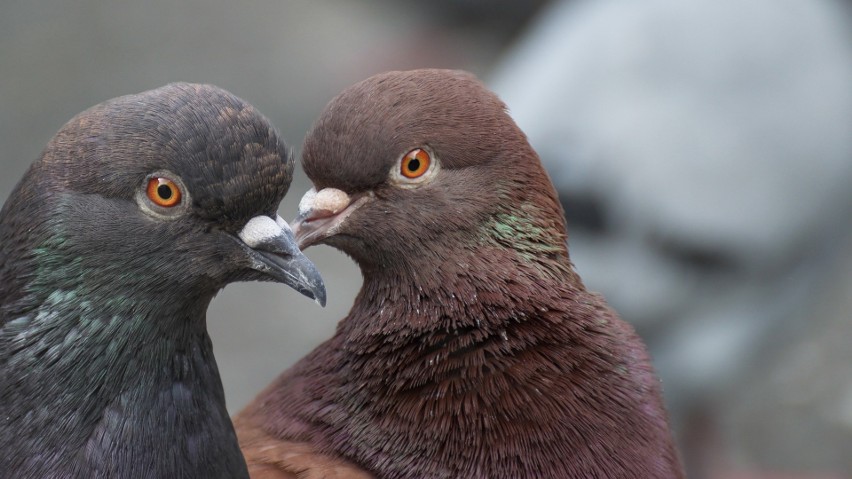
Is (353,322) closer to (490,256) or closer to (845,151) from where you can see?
(490,256)

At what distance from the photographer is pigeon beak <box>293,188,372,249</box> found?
4.23 m

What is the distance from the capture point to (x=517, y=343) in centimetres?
427

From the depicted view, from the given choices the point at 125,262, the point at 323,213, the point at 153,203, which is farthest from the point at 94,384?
the point at 323,213

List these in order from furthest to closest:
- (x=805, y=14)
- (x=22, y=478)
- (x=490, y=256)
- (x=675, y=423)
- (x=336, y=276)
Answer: (x=336, y=276), (x=805, y=14), (x=675, y=423), (x=490, y=256), (x=22, y=478)

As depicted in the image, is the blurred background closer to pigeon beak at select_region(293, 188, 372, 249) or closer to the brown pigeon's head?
the brown pigeon's head

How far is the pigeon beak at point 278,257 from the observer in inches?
151

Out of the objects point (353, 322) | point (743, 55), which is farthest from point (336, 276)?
point (353, 322)

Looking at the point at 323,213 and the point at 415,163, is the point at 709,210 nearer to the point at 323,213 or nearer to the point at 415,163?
Answer: the point at 415,163

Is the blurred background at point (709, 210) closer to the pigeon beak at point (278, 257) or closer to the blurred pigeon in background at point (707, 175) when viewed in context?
the blurred pigeon in background at point (707, 175)

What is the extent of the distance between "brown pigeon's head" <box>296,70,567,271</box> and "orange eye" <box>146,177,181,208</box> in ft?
1.99

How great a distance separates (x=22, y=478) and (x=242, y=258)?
943 millimetres

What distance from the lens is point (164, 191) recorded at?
3.70m

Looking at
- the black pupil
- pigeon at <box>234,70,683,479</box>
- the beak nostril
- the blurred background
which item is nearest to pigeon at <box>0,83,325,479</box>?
the black pupil

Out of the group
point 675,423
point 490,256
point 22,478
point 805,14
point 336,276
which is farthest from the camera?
point 336,276
